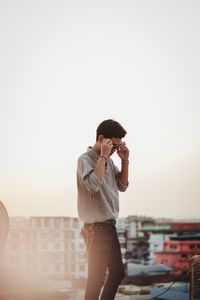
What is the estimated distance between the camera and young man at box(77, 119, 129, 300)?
1.60 m

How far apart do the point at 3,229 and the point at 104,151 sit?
0.51 meters

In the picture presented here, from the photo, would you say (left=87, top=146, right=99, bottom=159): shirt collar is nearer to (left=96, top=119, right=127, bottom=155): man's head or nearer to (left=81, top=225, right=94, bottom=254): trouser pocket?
(left=96, top=119, right=127, bottom=155): man's head

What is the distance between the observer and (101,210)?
1637mm

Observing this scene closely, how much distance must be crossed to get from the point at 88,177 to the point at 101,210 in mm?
158

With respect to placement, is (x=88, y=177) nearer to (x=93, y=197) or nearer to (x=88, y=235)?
(x=93, y=197)

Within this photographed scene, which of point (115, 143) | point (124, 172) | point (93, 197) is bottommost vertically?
point (93, 197)

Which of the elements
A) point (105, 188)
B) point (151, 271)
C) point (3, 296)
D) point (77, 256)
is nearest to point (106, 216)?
point (105, 188)

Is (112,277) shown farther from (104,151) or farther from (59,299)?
(59,299)

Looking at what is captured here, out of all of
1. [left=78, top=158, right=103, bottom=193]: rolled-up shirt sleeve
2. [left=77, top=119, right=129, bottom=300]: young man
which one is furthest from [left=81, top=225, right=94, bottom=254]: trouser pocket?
[left=78, top=158, right=103, bottom=193]: rolled-up shirt sleeve

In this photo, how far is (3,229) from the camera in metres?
1.70

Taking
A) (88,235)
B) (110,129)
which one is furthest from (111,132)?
(88,235)

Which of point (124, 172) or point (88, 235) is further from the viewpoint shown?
point (124, 172)

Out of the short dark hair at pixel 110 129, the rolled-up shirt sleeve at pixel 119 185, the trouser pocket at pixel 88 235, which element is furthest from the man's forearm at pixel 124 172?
the trouser pocket at pixel 88 235

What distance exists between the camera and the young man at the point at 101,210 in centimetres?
160
